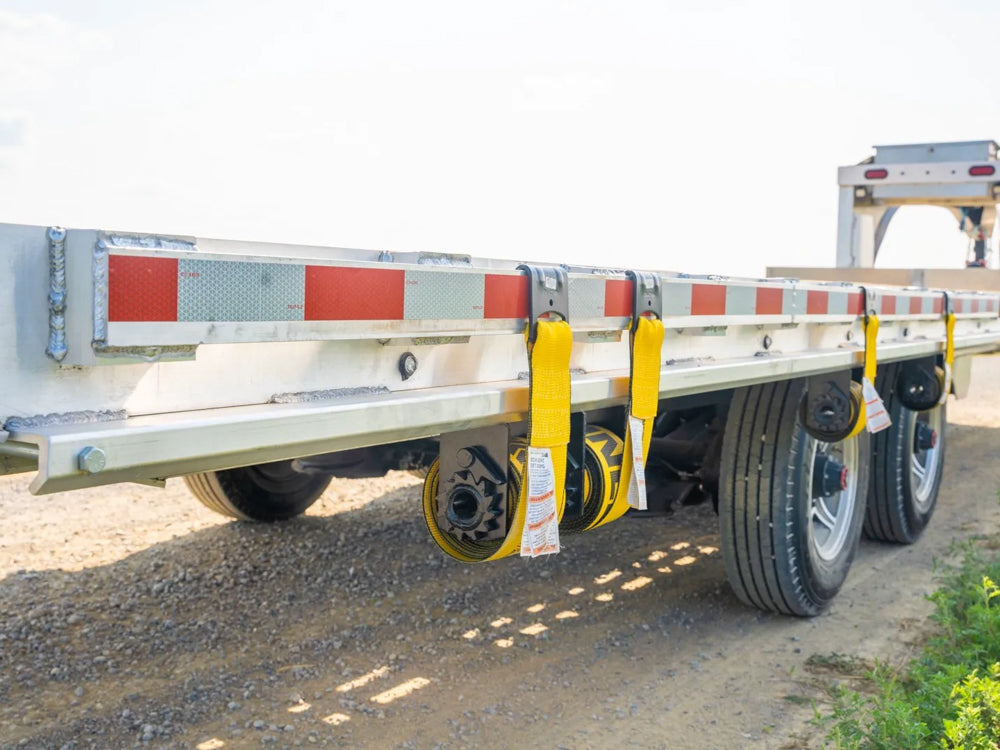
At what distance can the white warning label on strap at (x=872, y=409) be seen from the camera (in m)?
3.71

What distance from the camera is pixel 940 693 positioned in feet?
9.80

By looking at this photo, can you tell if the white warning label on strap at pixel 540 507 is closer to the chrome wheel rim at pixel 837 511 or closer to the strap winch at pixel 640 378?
the strap winch at pixel 640 378

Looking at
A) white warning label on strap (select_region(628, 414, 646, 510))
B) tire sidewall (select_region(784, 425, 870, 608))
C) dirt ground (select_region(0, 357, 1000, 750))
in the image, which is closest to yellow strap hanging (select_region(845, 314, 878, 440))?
tire sidewall (select_region(784, 425, 870, 608))

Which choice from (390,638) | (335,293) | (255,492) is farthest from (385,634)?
(335,293)

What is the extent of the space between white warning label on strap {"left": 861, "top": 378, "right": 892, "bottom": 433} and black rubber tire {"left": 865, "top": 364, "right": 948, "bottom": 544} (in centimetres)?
66

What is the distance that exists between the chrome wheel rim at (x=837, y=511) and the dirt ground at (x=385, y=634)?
0.87 feet

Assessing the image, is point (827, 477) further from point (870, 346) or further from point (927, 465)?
point (927, 465)

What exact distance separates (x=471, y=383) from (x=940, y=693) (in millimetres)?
1896

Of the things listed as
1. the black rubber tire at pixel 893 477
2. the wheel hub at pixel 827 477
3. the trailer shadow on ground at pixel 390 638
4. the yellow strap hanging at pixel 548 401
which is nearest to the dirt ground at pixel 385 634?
the trailer shadow on ground at pixel 390 638

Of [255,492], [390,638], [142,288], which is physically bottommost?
[390,638]

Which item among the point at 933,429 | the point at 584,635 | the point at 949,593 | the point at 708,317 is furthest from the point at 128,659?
the point at 933,429

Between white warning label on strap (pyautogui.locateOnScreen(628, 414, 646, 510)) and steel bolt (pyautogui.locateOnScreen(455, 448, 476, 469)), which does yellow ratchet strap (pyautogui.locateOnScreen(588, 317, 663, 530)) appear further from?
steel bolt (pyautogui.locateOnScreen(455, 448, 476, 469))

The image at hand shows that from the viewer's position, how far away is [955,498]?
6184 millimetres

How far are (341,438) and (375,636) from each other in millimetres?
1995
